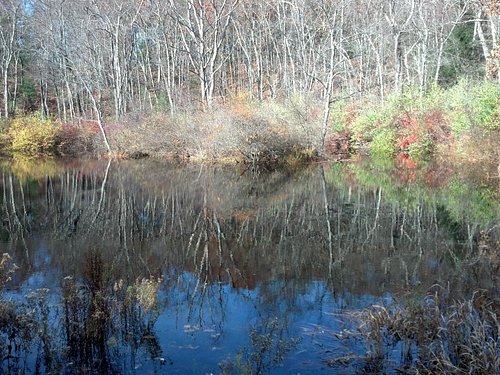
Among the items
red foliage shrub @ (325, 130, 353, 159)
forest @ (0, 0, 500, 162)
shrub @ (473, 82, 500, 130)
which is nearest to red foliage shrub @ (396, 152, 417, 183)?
forest @ (0, 0, 500, 162)

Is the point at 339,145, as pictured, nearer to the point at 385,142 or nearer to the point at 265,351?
the point at 385,142

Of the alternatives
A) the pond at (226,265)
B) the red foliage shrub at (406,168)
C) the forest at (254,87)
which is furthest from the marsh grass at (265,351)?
the red foliage shrub at (406,168)

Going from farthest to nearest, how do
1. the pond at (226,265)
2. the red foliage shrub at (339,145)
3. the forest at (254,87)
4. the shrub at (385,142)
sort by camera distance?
1. the red foliage shrub at (339,145)
2. the shrub at (385,142)
3. the forest at (254,87)
4. the pond at (226,265)

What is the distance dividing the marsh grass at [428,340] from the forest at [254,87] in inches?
265

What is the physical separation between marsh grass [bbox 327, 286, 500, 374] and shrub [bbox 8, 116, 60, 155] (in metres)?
31.7

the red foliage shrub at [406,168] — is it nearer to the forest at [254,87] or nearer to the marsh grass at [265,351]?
the forest at [254,87]

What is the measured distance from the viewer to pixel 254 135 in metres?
22.8

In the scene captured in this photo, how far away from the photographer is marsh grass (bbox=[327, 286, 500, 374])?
176 inches

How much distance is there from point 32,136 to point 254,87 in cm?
2275

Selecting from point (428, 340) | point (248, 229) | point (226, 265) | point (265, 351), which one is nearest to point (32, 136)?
point (248, 229)

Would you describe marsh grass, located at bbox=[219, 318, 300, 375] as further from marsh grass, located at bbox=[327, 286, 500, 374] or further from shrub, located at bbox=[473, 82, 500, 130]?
shrub, located at bbox=[473, 82, 500, 130]

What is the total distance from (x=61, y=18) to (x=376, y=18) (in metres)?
22.9

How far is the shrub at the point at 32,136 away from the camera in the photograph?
3294cm

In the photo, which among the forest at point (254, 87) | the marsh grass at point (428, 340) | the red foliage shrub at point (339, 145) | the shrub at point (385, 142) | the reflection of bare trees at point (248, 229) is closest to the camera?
the marsh grass at point (428, 340)
